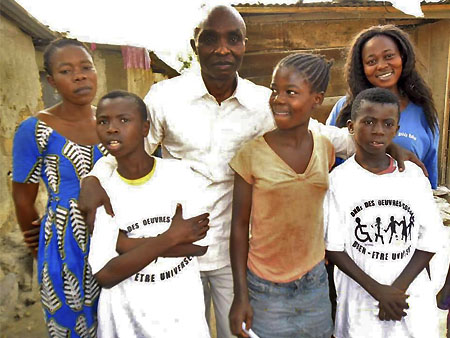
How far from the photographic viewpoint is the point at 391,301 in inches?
66.4

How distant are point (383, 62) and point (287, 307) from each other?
1.30 meters

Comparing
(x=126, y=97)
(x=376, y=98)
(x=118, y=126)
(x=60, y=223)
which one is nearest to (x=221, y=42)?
(x=126, y=97)

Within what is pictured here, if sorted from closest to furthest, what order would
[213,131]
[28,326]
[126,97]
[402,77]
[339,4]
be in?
[126,97]
[213,131]
[402,77]
[28,326]
[339,4]

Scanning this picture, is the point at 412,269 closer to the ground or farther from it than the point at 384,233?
closer to the ground

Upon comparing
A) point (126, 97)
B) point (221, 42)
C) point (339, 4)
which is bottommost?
point (126, 97)

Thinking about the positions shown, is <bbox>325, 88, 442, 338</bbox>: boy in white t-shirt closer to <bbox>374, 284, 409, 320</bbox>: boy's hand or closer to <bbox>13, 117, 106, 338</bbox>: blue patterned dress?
<bbox>374, 284, 409, 320</bbox>: boy's hand

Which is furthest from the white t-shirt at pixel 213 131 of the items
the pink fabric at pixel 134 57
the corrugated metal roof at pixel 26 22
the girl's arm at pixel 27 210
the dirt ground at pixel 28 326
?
the pink fabric at pixel 134 57

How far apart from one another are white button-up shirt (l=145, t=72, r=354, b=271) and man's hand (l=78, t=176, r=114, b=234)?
53 centimetres

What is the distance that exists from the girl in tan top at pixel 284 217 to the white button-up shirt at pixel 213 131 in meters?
0.25

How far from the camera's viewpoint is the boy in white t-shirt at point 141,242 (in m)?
1.51

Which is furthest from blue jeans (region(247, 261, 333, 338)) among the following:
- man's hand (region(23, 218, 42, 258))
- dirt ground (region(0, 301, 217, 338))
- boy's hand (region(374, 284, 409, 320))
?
dirt ground (region(0, 301, 217, 338))

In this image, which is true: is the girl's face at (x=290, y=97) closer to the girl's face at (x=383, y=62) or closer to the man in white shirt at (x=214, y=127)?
the man in white shirt at (x=214, y=127)

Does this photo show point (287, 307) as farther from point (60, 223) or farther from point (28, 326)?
point (28, 326)

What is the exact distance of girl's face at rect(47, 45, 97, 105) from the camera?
5.84 ft
